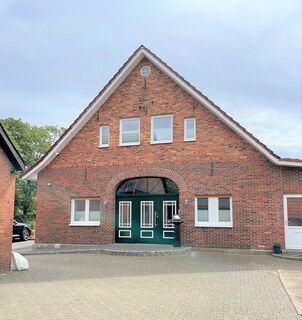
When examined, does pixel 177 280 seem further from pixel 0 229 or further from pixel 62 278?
pixel 0 229

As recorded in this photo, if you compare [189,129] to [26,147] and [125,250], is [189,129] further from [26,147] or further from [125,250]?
[26,147]

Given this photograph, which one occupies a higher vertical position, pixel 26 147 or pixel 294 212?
pixel 26 147

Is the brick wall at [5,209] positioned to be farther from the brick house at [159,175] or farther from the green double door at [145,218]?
the green double door at [145,218]

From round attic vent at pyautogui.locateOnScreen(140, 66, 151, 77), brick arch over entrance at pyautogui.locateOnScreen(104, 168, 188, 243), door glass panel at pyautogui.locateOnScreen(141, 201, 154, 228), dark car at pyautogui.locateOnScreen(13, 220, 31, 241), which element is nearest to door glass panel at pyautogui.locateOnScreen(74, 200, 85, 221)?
brick arch over entrance at pyautogui.locateOnScreen(104, 168, 188, 243)

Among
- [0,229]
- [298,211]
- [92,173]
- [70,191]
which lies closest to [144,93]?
[92,173]

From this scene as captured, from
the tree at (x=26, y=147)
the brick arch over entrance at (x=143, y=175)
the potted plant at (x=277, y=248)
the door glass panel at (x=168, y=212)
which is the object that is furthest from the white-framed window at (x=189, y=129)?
the tree at (x=26, y=147)

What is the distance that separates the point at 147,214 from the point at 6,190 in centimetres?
776

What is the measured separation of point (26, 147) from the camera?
42.2 m

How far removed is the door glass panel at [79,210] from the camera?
18.7 m

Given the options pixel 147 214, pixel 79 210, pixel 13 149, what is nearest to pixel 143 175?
pixel 147 214

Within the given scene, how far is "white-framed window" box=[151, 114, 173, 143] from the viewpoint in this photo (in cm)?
1784

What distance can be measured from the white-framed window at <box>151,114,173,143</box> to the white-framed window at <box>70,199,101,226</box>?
401 cm

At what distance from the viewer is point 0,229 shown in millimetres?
11195

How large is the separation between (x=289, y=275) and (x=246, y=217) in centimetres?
520
